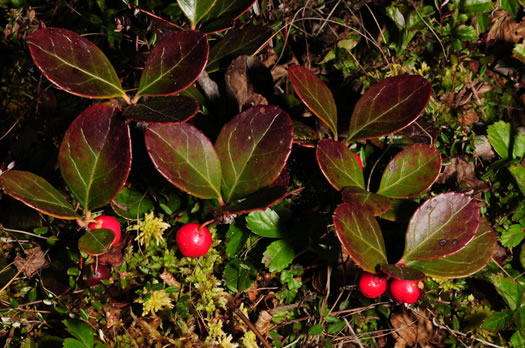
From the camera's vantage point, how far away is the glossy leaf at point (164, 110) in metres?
1.37

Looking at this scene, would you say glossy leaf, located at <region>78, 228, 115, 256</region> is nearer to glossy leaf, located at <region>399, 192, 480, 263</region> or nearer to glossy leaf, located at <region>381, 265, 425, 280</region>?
glossy leaf, located at <region>381, 265, 425, 280</region>

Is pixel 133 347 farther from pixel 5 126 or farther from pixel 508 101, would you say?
pixel 508 101

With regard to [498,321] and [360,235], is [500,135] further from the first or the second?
[360,235]

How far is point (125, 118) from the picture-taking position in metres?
1.45

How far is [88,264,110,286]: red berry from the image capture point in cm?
160

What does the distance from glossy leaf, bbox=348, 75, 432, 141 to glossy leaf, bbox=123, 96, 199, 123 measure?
0.65 m

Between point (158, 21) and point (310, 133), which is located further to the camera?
point (158, 21)

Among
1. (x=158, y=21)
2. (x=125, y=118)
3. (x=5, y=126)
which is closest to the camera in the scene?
(x=125, y=118)

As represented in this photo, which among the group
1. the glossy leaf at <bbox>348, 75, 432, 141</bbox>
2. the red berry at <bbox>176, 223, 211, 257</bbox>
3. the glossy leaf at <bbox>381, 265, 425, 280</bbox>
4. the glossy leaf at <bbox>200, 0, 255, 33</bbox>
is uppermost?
the glossy leaf at <bbox>200, 0, 255, 33</bbox>

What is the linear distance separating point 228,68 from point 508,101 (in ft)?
5.12

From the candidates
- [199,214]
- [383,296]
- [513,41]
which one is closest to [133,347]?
[199,214]

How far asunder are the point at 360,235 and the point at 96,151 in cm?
91

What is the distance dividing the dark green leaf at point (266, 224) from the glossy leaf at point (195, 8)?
81cm

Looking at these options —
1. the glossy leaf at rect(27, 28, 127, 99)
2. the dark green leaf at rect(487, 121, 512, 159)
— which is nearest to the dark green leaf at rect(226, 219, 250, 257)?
the glossy leaf at rect(27, 28, 127, 99)
